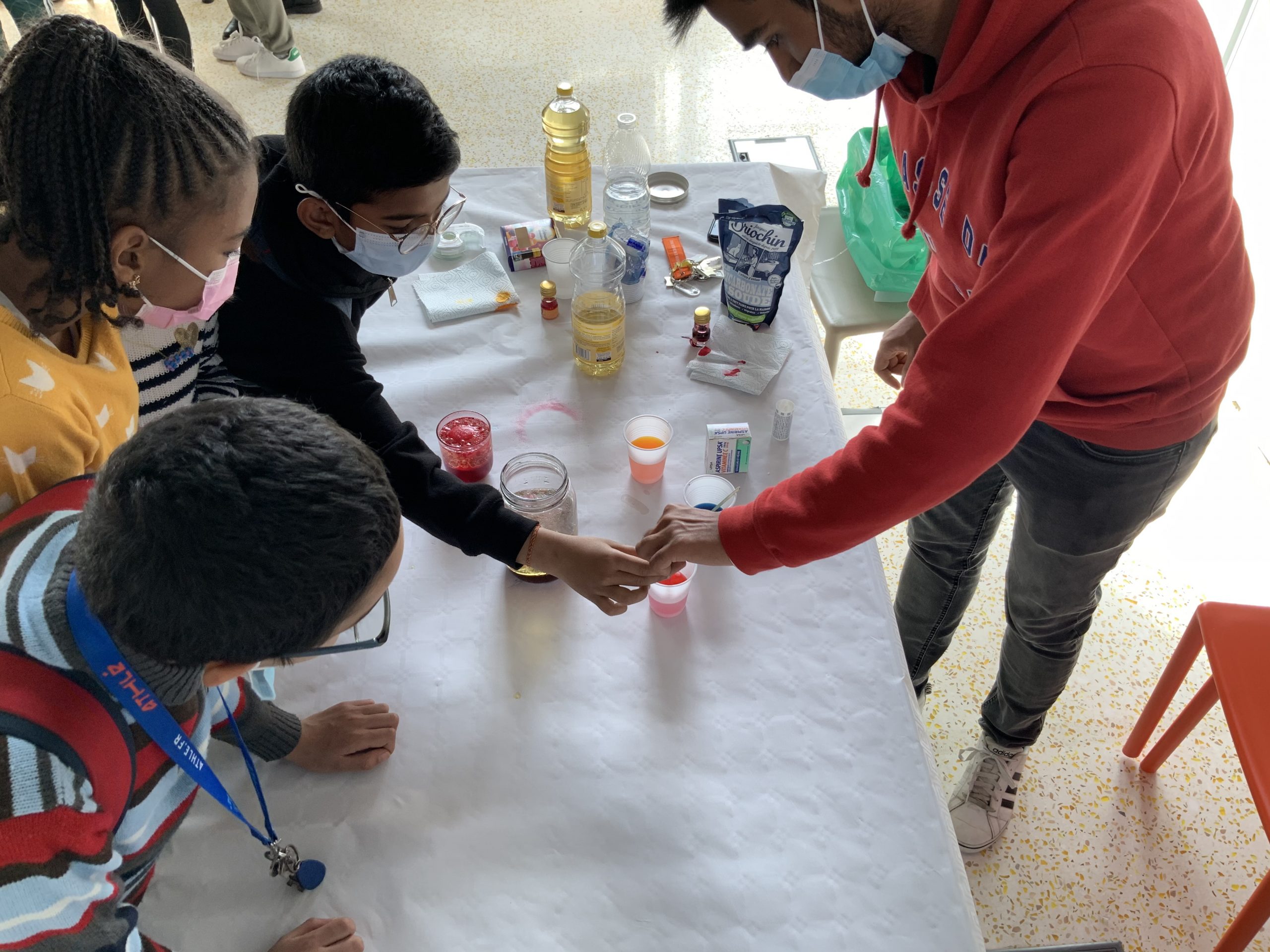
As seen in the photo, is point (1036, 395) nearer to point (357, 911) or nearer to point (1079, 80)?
point (1079, 80)

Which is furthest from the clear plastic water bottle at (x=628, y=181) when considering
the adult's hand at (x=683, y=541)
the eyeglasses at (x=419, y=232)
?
the adult's hand at (x=683, y=541)

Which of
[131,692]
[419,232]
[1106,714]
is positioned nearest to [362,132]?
[419,232]

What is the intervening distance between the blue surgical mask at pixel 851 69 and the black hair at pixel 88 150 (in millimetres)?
618

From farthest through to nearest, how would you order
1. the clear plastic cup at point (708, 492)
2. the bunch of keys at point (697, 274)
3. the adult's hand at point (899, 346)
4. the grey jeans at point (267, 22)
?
the grey jeans at point (267, 22) < the bunch of keys at point (697, 274) < the adult's hand at point (899, 346) < the clear plastic cup at point (708, 492)

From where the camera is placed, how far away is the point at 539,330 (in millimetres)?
1530

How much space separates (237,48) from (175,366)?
10.7 ft

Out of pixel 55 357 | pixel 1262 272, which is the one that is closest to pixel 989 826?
pixel 55 357

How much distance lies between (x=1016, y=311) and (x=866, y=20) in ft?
1.14

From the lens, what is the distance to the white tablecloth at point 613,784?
Answer: 904mm

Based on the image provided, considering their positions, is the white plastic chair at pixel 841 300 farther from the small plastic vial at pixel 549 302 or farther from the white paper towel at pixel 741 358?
the small plastic vial at pixel 549 302

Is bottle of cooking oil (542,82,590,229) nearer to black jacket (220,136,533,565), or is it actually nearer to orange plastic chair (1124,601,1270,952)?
black jacket (220,136,533,565)

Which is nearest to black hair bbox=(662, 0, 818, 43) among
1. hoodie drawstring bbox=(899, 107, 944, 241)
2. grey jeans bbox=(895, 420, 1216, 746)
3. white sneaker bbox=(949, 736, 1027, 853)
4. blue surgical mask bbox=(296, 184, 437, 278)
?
hoodie drawstring bbox=(899, 107, 944, 241)

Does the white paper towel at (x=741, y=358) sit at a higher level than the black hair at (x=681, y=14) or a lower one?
lower

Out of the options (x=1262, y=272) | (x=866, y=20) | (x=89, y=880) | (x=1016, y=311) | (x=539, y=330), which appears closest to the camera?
(x=89, y=880)
